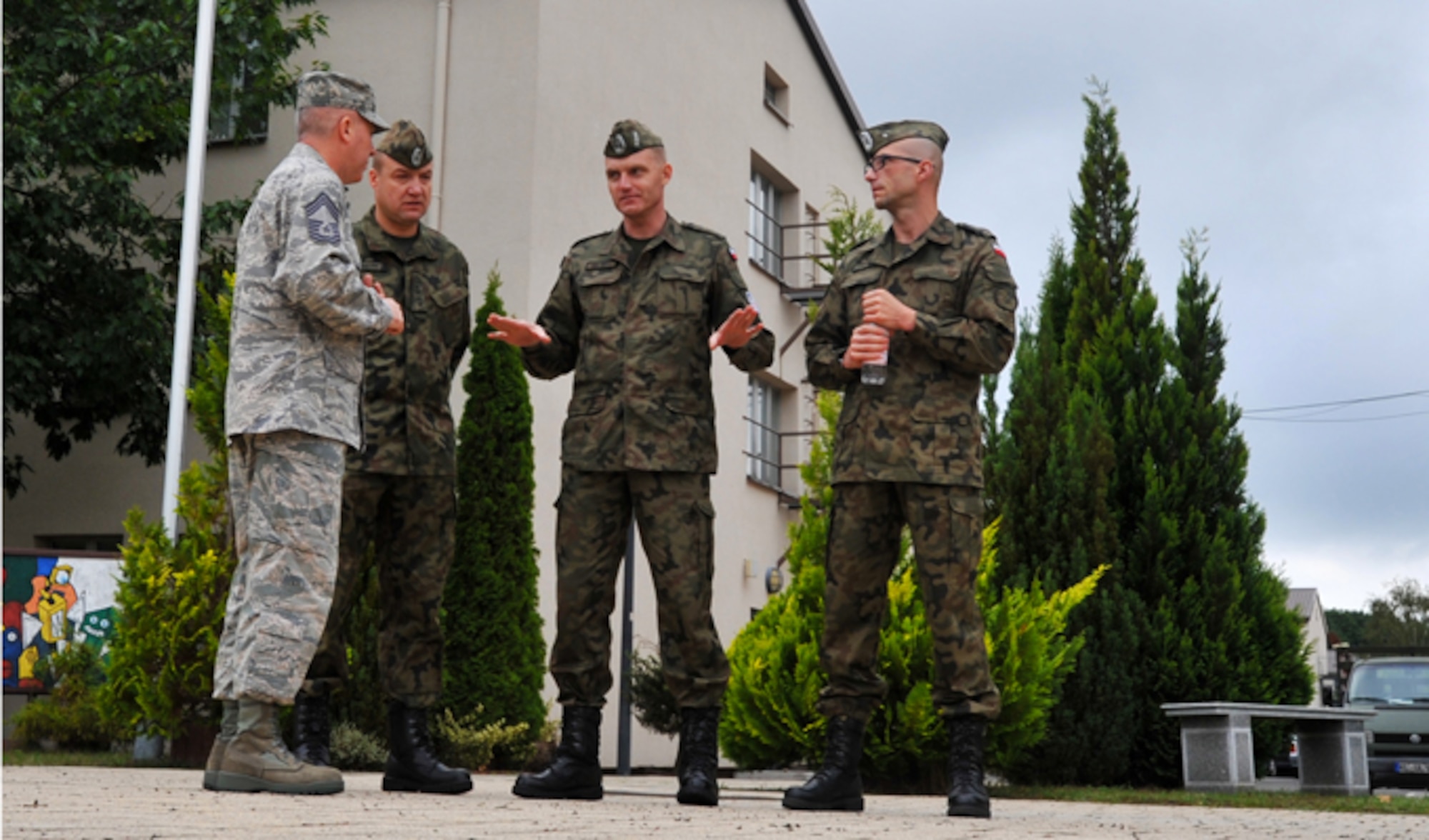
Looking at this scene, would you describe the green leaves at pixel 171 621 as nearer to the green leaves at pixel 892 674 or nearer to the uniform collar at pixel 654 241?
the green leaves at pixel 892 674

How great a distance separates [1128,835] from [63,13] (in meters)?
11.1

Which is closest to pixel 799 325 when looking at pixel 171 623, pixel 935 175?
pixel 171 623

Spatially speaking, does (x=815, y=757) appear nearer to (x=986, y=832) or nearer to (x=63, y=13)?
(x=986, y=832)

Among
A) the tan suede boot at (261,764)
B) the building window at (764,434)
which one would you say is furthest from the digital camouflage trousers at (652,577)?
the building window at (764,434)

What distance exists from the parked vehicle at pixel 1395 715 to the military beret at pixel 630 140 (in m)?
15.7

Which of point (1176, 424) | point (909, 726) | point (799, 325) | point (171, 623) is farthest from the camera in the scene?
point (799, 325)

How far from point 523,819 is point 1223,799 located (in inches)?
169

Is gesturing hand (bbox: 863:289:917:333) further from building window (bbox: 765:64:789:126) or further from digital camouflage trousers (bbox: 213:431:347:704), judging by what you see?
building window (bbox: 765:64:789:126)

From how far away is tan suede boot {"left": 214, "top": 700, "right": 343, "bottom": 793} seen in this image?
3820 mm

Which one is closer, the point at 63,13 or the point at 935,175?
the point at 935,175

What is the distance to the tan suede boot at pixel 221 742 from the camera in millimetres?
3875

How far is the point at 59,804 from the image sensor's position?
3252 mm

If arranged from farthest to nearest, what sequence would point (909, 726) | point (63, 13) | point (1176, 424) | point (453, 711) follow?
point (63, 13) → point (453, 711) → point (1176, 424) → point (909, 726)

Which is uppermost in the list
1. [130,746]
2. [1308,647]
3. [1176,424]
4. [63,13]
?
[63,13]
